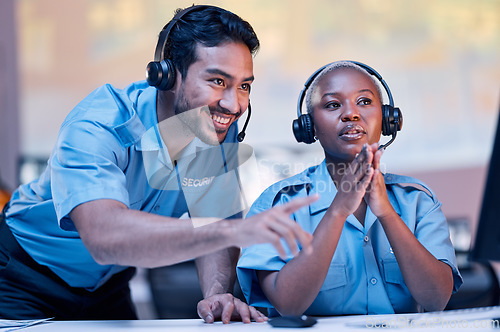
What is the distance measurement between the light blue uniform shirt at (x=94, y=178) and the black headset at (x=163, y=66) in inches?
3.6

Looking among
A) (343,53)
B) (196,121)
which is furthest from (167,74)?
(343,53)

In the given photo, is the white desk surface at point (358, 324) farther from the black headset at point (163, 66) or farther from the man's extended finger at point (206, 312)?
the black headset at point (163, 66)

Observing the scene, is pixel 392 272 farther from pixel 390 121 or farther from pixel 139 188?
pixel 139 188

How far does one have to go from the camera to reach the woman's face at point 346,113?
107 centimetres

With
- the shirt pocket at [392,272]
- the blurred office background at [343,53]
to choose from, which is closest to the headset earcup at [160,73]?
the shirt pocket at [392,272]

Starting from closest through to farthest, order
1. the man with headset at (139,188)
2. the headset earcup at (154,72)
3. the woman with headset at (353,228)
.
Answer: the man with headset at (139,188) → the woman with headset at (353,228) → the headset earcup at (154,72)

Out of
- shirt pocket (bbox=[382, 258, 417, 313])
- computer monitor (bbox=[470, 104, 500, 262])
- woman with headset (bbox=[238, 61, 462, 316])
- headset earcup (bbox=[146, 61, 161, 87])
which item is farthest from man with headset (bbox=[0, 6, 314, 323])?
computer monitor (bbox=[470, 104, 500, 262])

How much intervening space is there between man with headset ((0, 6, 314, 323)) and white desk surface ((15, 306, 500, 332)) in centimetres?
9

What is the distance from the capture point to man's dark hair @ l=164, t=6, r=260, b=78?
1102 mm

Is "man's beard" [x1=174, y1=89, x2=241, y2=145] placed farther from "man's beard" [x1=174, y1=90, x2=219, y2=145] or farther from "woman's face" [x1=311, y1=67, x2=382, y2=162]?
"woman's face" [x1=311, y1=67, x2=382, y2=162]

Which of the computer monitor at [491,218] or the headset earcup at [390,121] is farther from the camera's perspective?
the headset earcup at [390,121]

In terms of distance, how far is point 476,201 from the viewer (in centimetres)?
341

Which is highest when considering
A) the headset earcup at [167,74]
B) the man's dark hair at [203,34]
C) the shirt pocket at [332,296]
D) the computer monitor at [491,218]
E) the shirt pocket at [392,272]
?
the man's dark hair at [203,34]

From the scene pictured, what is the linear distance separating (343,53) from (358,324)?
2372 mm
